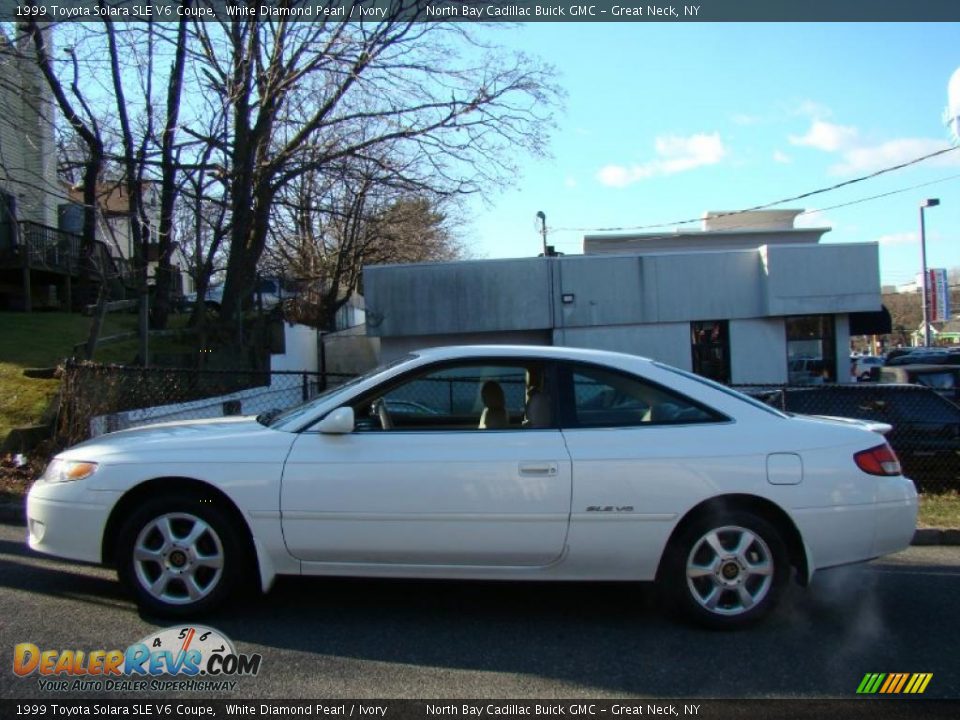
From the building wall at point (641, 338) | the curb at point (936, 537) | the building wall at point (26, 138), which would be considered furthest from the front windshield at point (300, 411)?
the building wall at point (641, 338)

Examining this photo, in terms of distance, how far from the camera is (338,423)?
4.16 metres

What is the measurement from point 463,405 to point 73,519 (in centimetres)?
240

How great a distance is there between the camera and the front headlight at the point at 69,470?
427 centimetres

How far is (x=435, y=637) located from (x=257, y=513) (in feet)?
3.81

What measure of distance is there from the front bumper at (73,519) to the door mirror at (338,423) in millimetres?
1194

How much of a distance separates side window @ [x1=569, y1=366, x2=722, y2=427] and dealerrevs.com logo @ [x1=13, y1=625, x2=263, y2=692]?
2155mm

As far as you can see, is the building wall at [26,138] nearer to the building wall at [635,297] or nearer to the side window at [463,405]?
the building wall at [635,297]

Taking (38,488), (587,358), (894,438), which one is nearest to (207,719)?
(38,488)

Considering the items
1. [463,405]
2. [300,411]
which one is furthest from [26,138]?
[463,405]

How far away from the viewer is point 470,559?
4.17 meters

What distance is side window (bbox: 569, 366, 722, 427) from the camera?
4355 millimetres

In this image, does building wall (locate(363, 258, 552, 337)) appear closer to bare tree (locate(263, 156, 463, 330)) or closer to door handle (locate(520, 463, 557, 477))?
bare tree (locate(263, 156, 463, 330))

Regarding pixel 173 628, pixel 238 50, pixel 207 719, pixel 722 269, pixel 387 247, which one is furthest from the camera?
pixel 387 247

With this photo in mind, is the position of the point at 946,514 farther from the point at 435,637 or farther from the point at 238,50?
the point at 238,50
